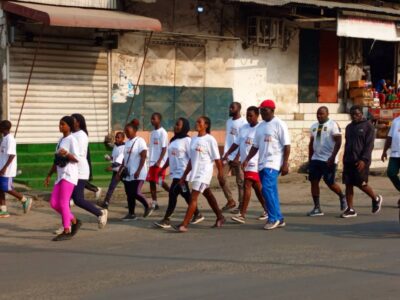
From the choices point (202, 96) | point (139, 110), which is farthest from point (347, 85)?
point (139, 110)

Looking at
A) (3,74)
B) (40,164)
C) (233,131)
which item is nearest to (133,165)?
(233,131)

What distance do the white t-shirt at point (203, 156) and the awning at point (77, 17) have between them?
4108 millimetres

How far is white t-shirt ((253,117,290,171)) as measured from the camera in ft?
36.2

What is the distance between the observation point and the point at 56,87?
52.5 ft

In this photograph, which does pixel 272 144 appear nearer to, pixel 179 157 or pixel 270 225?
pixel 270 225

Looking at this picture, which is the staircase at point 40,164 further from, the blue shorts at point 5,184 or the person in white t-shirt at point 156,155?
the person in white t-shirt at point 156,155

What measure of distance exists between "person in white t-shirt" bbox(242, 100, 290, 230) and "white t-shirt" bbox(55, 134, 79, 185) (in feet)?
Answer: 8.29

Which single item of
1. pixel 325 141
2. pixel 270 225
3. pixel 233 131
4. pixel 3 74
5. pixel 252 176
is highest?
pixel 3 74

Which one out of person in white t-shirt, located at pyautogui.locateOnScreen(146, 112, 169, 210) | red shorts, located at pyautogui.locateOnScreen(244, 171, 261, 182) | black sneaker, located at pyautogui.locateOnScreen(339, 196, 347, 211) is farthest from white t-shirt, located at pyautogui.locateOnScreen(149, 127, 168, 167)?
black sneaker, located at pyautogui.locateOnScreen(339, 196, 347, 211)

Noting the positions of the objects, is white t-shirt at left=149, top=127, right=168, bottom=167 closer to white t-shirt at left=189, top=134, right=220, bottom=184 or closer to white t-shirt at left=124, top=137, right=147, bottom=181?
white t-shirt at left=124, top=137, right=147, bottom=181

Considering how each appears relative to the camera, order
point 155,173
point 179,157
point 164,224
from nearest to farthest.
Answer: point 164,224
point 179,157
point 155,173

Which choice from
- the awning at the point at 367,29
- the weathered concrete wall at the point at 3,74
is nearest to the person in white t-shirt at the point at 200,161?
the weathered concrete wall at the point at 3,74

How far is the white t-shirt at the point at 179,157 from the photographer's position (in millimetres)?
11547

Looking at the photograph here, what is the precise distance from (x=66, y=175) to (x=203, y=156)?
185cm
